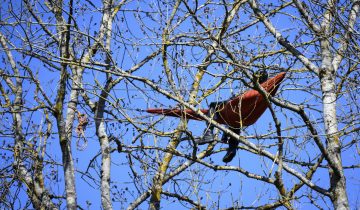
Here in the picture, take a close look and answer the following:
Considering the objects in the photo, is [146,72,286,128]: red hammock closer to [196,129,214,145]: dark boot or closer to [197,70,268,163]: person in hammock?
[197,70,268,163]: person in hammock

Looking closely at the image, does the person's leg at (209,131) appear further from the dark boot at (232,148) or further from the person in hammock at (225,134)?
the dark boot at (232,148)

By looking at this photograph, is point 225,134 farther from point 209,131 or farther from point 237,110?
point 237,110

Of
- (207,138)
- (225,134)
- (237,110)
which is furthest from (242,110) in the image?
(207,138)

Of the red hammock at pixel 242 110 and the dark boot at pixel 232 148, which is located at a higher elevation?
the red hammock at pixel 242 110

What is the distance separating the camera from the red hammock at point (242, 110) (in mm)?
5879

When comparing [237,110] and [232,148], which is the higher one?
[237,110]

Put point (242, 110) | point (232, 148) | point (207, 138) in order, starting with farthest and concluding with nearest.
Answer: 1. point (232, 148)
2. point (207, 138)
3. point (242, 110)

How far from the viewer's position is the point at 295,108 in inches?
212

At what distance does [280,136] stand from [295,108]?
29 centimetres

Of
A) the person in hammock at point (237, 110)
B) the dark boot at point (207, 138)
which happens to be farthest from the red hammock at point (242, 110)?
the dark boot at point (207, 138)

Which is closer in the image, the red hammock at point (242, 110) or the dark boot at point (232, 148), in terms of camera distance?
the red hammock at point (242, 110)

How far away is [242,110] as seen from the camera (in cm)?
612

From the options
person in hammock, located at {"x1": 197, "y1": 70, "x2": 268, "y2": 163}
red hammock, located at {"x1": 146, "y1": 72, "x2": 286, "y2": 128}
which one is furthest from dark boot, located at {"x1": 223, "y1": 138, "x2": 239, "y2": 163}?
red hammock, located at {"x1": 146, "y1": 72, "x2": 286, "y2": 128}

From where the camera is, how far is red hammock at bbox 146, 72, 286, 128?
231 inches
